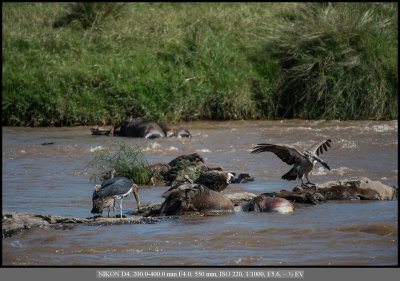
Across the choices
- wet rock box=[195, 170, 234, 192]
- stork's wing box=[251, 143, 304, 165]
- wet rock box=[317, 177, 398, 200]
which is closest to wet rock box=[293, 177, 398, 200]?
wet rock box=[317, 177, 398, 200]

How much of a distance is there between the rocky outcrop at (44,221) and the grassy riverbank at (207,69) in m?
8.93

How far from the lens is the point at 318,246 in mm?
6086

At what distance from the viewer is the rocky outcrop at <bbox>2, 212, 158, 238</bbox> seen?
21.7 ft

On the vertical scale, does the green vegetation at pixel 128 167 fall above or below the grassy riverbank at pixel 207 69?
below

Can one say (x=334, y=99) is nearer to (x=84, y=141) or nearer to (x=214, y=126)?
(x=214, y=126)

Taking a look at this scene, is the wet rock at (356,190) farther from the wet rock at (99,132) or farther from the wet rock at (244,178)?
the wet rock at (99,132)

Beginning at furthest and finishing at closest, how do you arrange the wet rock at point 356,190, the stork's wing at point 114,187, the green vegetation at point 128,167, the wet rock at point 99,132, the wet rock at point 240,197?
the wet rock at point 99,132
the green vegetation at point 128,167
the wet rock at point 356,190
the wet rock at point 240,197
the stork's wing at point 114,187

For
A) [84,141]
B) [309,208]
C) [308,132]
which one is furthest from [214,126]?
[309,208]

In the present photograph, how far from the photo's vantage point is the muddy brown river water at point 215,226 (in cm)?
583

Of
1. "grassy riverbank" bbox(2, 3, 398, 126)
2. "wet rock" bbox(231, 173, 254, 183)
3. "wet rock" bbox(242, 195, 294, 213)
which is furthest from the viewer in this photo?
"grassy riverbank" bbox(2, 3, 398, 126)

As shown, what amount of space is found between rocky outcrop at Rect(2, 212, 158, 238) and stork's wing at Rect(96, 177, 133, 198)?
26 cm

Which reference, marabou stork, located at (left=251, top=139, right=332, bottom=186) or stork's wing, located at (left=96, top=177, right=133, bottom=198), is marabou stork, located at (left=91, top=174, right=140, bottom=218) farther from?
marabou stork, located at (left=251, top=139, right=332, bottom=186)

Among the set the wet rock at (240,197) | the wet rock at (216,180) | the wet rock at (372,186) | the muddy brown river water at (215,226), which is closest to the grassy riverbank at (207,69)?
the muddy brown river water at (215,226)

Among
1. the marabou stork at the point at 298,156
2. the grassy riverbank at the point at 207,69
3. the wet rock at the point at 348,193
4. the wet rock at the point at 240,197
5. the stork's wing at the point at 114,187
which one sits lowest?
the wet rock at the point at 240,197
